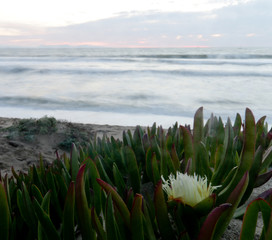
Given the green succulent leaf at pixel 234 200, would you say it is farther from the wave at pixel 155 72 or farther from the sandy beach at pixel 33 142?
the wave at pixel 155 72

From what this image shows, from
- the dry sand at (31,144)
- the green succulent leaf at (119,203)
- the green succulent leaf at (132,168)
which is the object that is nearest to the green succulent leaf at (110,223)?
the green succulent leaf at (119,203)

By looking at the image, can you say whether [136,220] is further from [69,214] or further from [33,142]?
[33,142]

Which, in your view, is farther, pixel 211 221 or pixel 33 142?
pixel 33 142

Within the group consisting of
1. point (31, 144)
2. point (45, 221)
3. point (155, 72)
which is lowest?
point (31, 144)

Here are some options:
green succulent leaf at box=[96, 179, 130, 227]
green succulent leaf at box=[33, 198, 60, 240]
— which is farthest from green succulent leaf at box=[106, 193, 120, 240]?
green succulent leaf at box=[33, 198, 60, 240]

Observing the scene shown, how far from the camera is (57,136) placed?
12.6 ft

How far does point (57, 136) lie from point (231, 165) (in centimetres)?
302

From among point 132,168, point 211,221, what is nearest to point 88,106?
point 132,168

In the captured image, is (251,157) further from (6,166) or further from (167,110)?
(167,110)

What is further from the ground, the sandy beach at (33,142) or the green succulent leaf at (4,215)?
the green succulent leaf at (4,215)

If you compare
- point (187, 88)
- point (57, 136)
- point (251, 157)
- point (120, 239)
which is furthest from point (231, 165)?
point (187, 88)

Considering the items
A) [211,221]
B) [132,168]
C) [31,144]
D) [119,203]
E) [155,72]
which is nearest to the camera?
[211,221]

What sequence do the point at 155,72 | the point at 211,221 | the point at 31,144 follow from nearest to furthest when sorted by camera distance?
the point at 211,221 < the point at 31,144 < the point at 155,72

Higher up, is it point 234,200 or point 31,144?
point 234,200
